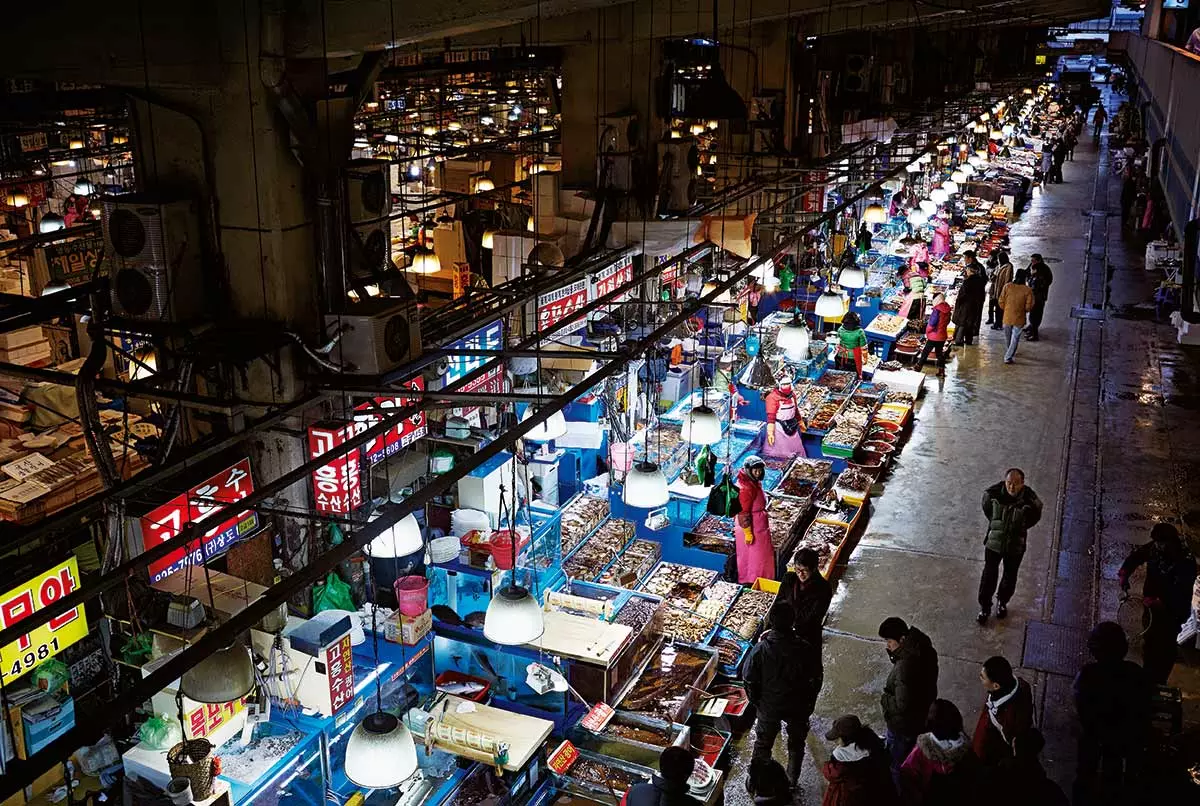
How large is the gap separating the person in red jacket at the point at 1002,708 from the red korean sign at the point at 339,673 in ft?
13.9

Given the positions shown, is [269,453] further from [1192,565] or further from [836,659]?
[1192,565]

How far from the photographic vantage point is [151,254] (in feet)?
22.8

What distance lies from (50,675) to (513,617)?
3688mm

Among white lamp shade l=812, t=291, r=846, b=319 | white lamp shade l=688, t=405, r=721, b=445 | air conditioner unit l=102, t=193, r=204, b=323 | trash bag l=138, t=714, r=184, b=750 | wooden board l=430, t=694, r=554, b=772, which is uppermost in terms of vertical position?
air conditioner unit l=102, t=193, r=204, b=323

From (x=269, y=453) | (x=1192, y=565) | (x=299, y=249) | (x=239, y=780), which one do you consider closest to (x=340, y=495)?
(x=269, y=453)

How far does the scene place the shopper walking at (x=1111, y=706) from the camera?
7.04m

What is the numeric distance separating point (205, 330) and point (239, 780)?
304 centimetres

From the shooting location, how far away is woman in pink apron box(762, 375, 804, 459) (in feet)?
41.4

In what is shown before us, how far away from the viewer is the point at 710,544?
10.7m

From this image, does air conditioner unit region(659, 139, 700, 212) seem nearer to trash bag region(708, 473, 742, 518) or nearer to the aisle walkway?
trash bag region(708, 473, 742, 518)

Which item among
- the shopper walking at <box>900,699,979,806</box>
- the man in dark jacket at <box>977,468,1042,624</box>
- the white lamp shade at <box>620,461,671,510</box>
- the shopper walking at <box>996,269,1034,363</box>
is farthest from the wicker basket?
the shopper walking at <box>996,269,1034,363</box>

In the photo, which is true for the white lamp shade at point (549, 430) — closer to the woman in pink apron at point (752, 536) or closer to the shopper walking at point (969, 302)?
the woman in pink apron at point (752, 536)

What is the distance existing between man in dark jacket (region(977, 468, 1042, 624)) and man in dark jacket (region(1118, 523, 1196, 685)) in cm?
106

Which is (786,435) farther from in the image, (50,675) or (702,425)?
(50,675)
